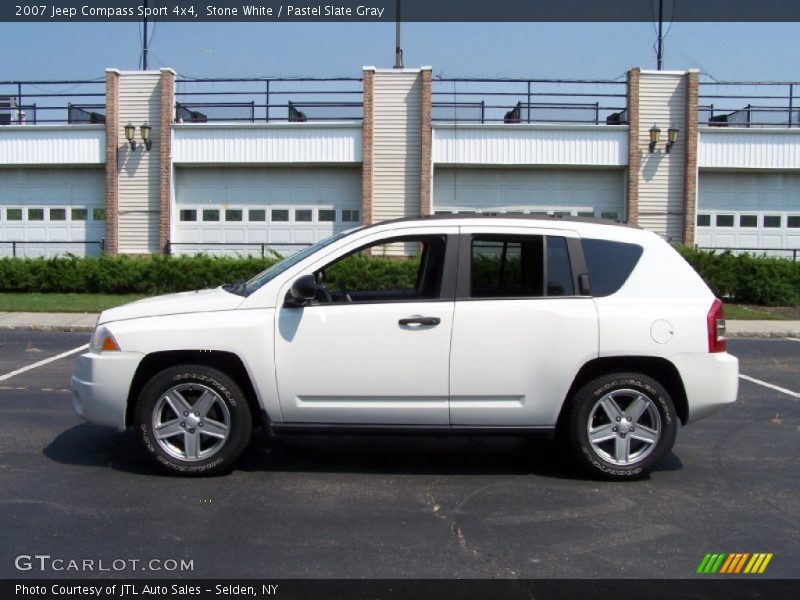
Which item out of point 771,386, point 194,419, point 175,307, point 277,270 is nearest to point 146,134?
point 771,386

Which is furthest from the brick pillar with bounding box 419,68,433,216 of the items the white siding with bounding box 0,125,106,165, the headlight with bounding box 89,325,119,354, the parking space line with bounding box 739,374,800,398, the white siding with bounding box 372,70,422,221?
the headlight with bounding box 89,325,119,354

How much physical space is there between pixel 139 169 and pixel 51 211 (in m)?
3.35

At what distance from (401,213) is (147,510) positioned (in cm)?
2118

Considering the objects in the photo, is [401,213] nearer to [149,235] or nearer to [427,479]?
[149,235]

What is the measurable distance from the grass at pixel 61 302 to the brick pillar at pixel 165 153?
14.3 ft

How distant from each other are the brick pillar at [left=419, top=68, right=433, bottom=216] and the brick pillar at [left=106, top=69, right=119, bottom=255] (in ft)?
30.5

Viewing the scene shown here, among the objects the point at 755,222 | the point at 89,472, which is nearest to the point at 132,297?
the point at 89,472

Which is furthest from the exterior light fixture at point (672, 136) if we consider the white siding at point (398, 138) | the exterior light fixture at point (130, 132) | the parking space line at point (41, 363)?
the parking space line at point (41, 363)

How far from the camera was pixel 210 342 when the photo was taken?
5.91 metres

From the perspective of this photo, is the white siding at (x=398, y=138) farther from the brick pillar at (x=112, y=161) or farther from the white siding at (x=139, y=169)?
the brick pillar at (x=112, y=161)

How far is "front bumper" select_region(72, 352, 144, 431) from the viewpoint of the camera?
19.6 feet

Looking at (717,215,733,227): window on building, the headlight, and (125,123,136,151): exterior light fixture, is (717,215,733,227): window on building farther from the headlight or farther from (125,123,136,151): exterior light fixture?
the headlight

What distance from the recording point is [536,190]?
1040 inches
